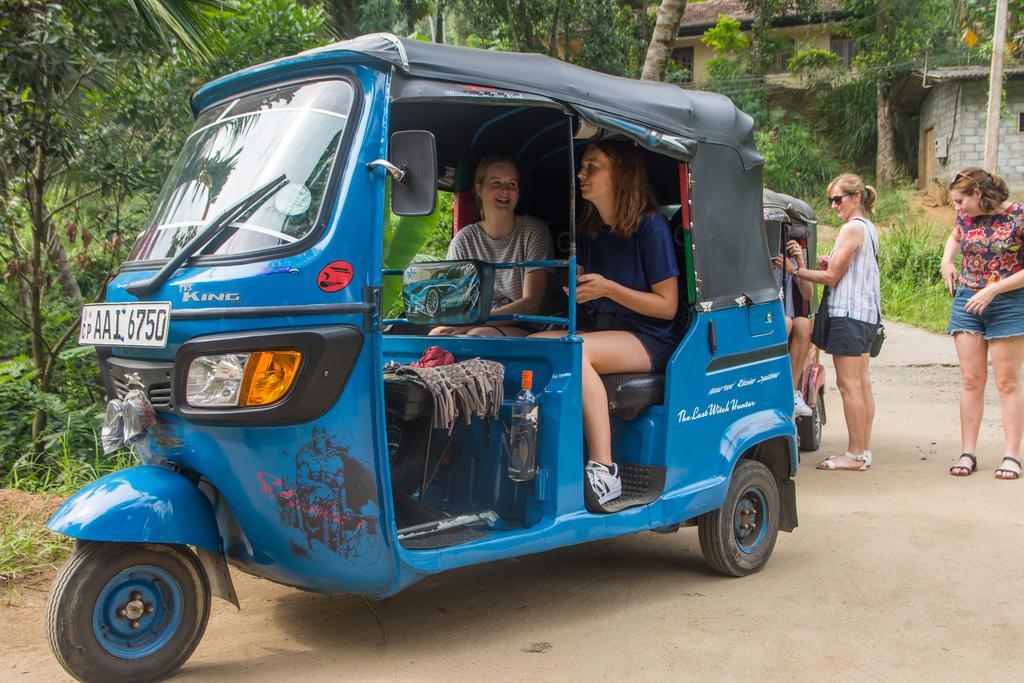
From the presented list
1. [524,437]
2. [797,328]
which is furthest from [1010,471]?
[524,437]

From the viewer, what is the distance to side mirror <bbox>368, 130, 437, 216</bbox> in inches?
135

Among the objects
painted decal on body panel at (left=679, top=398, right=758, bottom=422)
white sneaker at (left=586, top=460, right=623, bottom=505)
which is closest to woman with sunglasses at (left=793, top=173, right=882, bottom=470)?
painted decal on body panel at (left=679, top=398, right=758, bottom=422)

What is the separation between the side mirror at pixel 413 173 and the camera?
3434mm

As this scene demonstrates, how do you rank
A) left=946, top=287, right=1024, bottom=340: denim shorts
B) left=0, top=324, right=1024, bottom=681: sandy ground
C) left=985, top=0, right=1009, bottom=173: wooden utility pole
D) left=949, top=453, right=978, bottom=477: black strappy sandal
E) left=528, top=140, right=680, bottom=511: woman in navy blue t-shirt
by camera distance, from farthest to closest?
left=985, top=0, right=1009, bottom=173: wooden utility pole → left=949, top=453, right=978, bottom=477: black strappy sandal → left=946, top=287, right=1024, bottom=340: denim shorts → left=528, top=140, right=680, bottom=511: woman in navy blue t-shirt → left=0, top=324, right=1024, bottom=681: sandy ground

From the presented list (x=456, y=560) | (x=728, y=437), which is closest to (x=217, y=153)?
(x=456, y=560)

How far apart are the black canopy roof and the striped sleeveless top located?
2475mm

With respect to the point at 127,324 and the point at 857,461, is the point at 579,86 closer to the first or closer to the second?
the point at 127,324

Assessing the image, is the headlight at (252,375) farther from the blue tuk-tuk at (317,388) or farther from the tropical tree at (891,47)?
the tropical tree at (891,47)

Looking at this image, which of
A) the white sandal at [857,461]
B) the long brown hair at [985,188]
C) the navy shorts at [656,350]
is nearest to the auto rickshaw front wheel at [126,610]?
the navy shorts at [656,350]

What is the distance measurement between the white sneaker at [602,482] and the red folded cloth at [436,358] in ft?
2.47

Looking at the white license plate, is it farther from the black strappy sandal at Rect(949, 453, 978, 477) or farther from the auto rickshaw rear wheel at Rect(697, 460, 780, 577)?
the black strappy sandal at Rect(949, 453, 978, 477)

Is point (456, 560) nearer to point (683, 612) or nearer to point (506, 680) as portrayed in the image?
point (506, 680)

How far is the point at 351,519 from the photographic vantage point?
338cm

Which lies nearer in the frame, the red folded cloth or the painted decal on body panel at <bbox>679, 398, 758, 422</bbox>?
the red folded cloth
